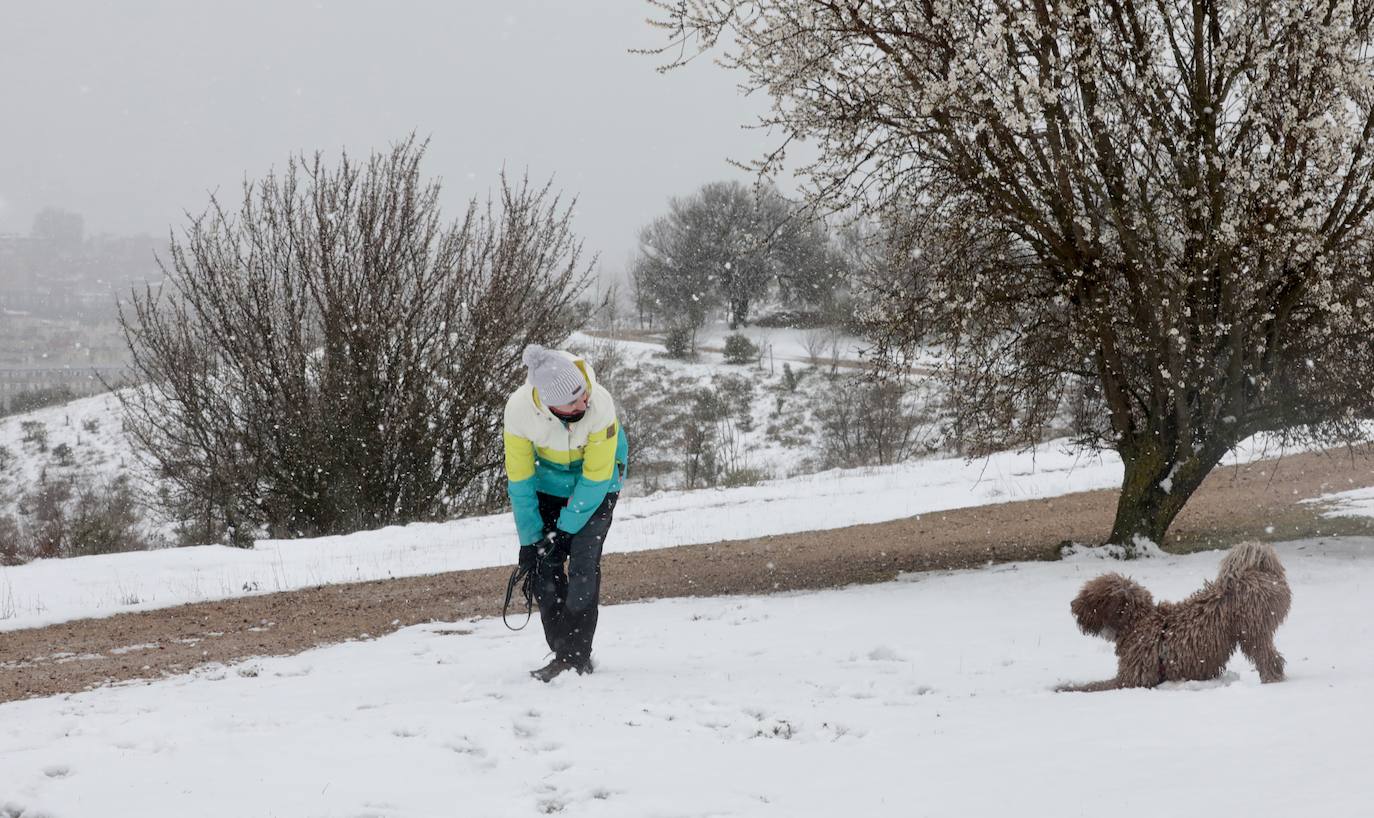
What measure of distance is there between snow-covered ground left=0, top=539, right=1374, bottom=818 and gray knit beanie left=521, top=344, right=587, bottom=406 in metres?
1.72

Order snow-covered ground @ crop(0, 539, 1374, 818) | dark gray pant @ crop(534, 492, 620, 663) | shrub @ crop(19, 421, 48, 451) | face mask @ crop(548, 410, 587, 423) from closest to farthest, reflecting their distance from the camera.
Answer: snow-covered ground @ crop(0, 539, 1374, 818)
face mask @ crop(548, 410, 587, 423)
dark gray pant @ crop(534, 492, 620, 663)
shrub @ crop(19, 421, 48, 451)

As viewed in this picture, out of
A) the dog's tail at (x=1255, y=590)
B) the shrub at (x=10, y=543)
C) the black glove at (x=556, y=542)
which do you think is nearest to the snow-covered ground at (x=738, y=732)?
the dog's tail at (x=1255, y=590)

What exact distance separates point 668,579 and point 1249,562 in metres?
6.87

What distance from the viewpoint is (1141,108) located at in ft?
27.1

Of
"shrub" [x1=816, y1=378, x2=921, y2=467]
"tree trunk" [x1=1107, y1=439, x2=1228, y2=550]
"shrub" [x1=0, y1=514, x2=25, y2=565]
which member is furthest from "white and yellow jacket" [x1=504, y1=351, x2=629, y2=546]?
"shrub" [x1=816, y1=378, x2=921, y2=467]

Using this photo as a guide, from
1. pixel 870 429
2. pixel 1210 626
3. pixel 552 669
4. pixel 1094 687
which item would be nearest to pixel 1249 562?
pixel 1210 626

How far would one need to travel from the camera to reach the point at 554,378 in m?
5.29

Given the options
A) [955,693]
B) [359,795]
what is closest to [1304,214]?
[955,693]

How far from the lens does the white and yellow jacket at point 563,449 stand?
5.55 m

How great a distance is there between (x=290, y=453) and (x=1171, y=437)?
619 inches

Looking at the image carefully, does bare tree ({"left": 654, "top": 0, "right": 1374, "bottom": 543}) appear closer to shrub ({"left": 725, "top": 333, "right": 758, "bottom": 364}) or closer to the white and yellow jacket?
the white and yellow jacket

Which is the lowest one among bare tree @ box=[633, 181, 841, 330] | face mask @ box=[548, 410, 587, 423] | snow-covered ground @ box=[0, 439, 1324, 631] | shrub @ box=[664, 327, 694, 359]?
snow-covered ground @ box=[0, 439, 1324, 631]

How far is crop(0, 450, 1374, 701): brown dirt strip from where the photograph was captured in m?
7.84

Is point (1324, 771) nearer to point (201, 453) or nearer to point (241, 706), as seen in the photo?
point (241, 706)
